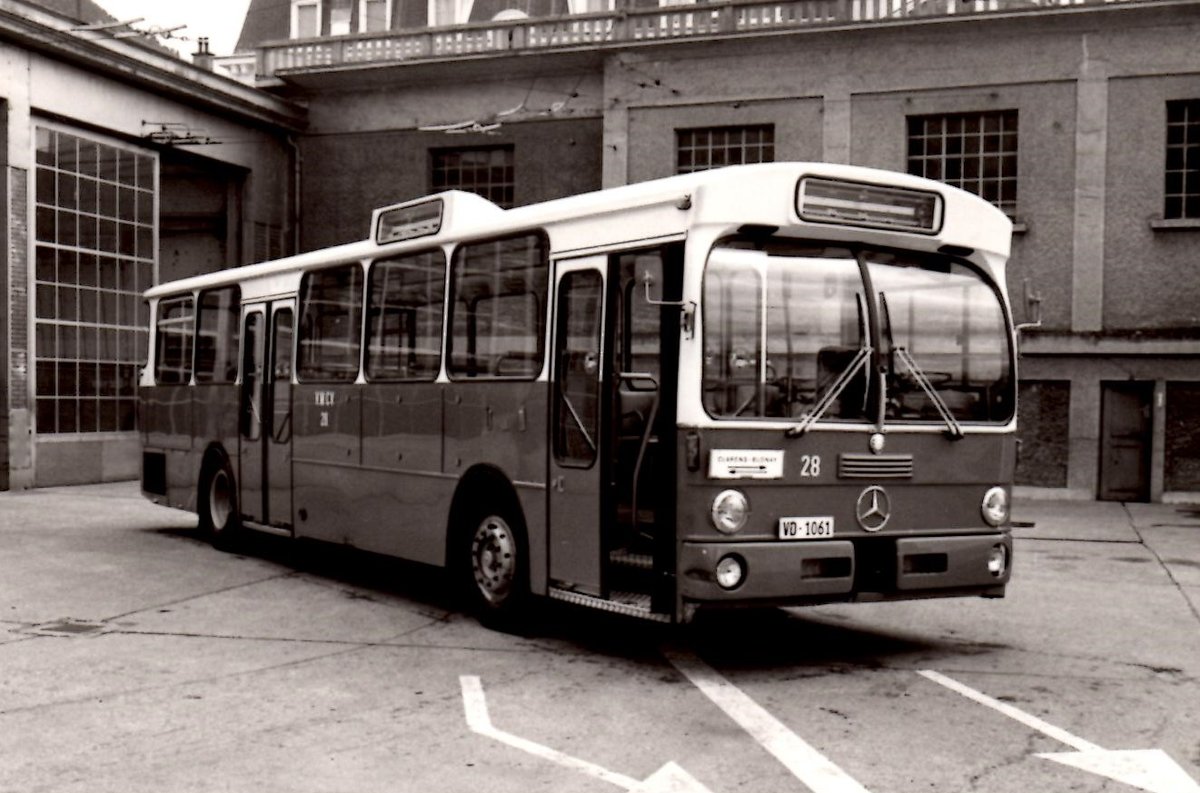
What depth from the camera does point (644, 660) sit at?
27.6ft

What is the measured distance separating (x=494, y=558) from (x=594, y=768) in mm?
3674

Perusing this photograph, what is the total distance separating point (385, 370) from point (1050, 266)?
584 inches

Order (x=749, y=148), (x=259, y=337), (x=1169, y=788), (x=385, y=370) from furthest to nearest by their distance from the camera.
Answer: (x=749, y=148), (x=259, y=337), (x=385, y=370), (x=1169, y=788)

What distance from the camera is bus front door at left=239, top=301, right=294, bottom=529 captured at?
42.1 ft

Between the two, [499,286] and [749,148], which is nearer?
[499,286]

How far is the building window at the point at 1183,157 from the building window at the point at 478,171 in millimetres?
11807

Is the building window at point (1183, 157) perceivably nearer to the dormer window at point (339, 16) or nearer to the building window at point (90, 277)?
the dormer window at point (339, 16)

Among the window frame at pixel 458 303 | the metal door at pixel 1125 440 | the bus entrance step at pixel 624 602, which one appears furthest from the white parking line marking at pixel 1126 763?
the metal door at pixel 1125 440

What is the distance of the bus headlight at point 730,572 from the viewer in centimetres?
750

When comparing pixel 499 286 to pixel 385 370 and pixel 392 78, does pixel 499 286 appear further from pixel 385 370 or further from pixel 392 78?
pixel 392 78

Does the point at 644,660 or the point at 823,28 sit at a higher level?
the point at 823,28

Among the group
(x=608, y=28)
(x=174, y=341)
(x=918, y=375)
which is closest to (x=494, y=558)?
(x=918, y=375)

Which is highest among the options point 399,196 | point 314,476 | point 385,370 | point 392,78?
point 392,78

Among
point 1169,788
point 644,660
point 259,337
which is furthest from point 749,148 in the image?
point 1169,788
